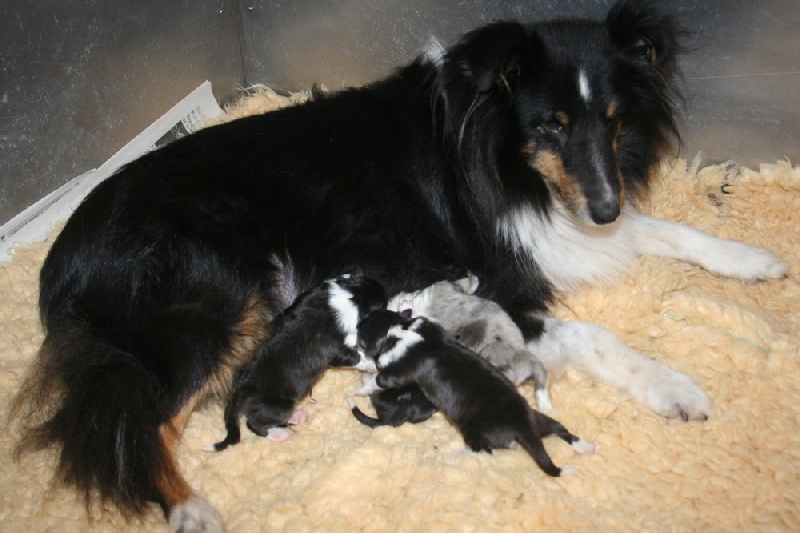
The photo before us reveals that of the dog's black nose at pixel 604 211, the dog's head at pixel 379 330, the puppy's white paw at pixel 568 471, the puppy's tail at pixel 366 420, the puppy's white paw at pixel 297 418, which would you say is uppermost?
the dog's black nose at pixel 604 211

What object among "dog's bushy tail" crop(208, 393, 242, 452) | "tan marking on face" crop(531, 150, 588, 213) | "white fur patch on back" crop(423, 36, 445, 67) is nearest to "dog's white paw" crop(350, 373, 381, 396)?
"dog's bushy tail" crop(208, 393, 242, 452)

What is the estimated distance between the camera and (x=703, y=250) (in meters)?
3.25

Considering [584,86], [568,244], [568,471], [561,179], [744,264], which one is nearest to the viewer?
[568,471]

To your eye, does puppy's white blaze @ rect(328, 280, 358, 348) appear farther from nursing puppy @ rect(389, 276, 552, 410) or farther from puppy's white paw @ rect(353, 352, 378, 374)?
nursing puppy @ rect(389, 276, 552, 410)

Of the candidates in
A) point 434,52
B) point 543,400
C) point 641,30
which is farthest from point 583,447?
point 434,52

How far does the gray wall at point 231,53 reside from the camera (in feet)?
10.8

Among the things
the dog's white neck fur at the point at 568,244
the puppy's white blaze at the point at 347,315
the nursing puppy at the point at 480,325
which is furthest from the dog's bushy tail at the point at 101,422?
the dog's white neck fur at the point at 568,244

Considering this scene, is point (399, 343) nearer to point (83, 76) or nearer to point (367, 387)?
point (367, 387)

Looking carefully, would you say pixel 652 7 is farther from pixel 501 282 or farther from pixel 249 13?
pixel 249 13

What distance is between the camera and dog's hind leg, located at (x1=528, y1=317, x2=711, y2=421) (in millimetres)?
2645

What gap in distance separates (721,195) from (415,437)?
2148mm

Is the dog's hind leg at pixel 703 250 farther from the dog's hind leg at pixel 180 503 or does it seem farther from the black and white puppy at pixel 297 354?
the dog's hind leg at pixel 180 503

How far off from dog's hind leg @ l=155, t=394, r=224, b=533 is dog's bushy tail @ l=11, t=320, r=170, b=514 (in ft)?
0.07

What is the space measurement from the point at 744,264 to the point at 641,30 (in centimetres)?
116
